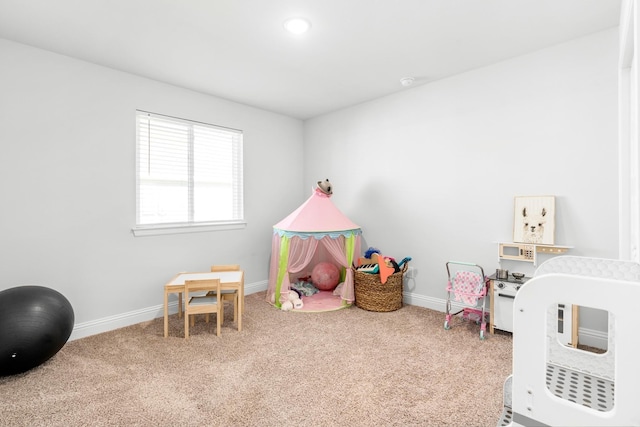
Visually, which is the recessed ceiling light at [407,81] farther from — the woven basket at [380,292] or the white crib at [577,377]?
the white crib at [577,377]

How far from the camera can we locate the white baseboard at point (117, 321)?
286cm

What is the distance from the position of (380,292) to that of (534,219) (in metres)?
1.63

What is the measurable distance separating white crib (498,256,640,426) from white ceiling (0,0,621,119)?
203 centimetres

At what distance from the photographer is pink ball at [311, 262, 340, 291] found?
4188 millimetres

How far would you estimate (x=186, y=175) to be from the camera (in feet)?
12.0

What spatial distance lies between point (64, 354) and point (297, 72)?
3.22 m

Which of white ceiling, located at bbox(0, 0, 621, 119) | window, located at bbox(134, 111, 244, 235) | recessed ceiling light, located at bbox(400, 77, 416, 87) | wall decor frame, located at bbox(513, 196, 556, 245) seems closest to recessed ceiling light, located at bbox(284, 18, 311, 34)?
white ceiling, located at bbox(0, 0, 621, 119)

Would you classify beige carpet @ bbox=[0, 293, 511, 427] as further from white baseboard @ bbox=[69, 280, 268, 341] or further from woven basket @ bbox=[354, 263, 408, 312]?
woven basket @ bbox=[354, 263, 408, 312]

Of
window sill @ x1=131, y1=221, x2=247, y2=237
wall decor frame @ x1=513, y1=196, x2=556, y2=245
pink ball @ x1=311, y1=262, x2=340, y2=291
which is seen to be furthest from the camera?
pink ball @ x1=311, y1=262, x2=340, y2=291

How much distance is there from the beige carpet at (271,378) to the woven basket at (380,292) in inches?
14.2

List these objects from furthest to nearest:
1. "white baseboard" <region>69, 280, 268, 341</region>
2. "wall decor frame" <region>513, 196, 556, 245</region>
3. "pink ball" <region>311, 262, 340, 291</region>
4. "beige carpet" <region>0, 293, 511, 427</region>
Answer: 1. "pink ball" <region>311, 262, 340, 291</region>
2. "white baseboard" <region>69, 280, 268, 341</region>
3. "wall decor frame" <region>513, 196, 556, 245</region>
4. "beige carpet" <region>0, 293, 511, 427</region>

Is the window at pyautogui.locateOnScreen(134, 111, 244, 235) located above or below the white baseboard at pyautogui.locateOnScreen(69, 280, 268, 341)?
above

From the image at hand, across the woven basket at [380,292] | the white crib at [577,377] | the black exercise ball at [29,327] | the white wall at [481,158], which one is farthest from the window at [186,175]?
the white crib at [577,377]

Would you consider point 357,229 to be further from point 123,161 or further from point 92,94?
point 92,94
